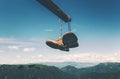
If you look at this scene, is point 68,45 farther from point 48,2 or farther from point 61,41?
point 48,2

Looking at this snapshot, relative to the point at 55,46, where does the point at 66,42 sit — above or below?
above

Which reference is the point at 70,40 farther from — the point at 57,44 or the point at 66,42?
the point at 57,44

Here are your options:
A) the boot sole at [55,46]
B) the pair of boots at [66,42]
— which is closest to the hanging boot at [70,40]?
the pair of boots at [66,42]

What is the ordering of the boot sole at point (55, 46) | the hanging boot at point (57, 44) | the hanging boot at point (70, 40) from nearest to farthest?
the hanging boot at point (70, 40)
the hanging boot at point (57, 44)
the boot sole at point (55, 46)

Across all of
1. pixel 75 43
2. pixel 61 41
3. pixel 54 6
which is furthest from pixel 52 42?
pixel 54 6

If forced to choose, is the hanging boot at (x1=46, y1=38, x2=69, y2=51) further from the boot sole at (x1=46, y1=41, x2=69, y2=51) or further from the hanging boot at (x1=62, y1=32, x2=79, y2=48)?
the hanging boot at (x1=62, y1=32, x2=79, y2=48)

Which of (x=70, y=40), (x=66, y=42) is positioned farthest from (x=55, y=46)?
(x=70, y=40)

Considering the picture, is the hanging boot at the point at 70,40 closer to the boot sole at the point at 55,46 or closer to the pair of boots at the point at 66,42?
the pair of boots at the point at 66,42
